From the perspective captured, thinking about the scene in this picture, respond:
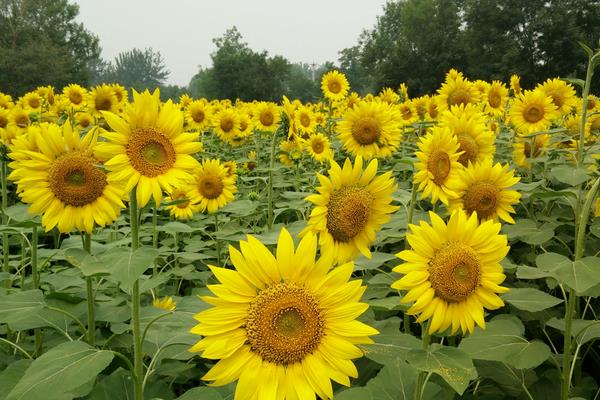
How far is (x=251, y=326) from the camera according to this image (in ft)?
4.83

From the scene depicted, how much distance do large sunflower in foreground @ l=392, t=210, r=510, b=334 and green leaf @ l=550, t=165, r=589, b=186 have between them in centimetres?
87

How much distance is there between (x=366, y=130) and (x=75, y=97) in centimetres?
487

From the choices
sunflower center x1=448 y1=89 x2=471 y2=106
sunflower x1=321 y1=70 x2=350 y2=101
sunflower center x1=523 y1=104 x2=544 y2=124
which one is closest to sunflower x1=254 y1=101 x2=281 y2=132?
sunflower x1=321 y1=70 x2=350 y2=101

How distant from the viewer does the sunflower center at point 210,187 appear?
4.11 metres

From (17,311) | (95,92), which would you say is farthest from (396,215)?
(95,92)

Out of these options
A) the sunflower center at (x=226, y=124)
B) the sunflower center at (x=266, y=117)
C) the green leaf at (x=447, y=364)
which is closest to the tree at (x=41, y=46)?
the sunflower center at (x=226, y=124)

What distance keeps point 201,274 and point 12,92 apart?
72.6 ft

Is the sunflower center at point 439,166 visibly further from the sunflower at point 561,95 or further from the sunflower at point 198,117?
the sunflower at point 198,117

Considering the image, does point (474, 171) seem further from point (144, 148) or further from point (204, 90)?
point (204, 90)

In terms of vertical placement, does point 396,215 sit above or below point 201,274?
above

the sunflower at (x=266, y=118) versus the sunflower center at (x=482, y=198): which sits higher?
the sunflower at (x=266, y=118)

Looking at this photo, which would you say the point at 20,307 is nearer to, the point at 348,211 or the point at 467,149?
the point at 348,211

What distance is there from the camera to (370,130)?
154 inches

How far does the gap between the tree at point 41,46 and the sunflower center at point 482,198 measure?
72.1ft
